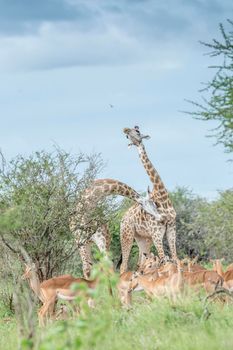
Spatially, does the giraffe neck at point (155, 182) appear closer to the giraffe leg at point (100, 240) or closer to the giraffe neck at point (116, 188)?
the giraffe neck at point (116, 188)

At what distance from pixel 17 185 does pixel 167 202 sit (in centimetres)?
673

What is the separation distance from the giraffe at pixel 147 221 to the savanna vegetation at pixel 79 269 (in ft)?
7.24

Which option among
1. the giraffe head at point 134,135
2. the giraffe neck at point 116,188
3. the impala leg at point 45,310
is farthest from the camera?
the giraffe head at point 134,135

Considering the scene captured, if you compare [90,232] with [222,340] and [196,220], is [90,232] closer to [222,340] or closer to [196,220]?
[222,340]

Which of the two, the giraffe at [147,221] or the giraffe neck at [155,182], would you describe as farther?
the giraffe neck at [155,182]

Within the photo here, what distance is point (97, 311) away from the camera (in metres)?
12.1

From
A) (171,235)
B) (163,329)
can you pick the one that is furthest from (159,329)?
(171,235)

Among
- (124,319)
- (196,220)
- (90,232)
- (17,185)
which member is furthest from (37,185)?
(196,220)

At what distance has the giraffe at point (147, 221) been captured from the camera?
2306cm

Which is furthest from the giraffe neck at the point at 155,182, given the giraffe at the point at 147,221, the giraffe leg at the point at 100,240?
the giraffe leg at the point at 100,240

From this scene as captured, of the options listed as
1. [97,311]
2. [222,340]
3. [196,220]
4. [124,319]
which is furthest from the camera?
[196,220]

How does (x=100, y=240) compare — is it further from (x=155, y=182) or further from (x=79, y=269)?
(x=79, y=269)

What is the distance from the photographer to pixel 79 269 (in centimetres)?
2897

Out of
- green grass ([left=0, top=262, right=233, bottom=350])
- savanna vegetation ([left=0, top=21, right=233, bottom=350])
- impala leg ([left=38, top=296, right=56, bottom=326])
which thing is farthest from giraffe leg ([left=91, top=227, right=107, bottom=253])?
green grass ([left=0, top=262, right=233, bottom=350])
